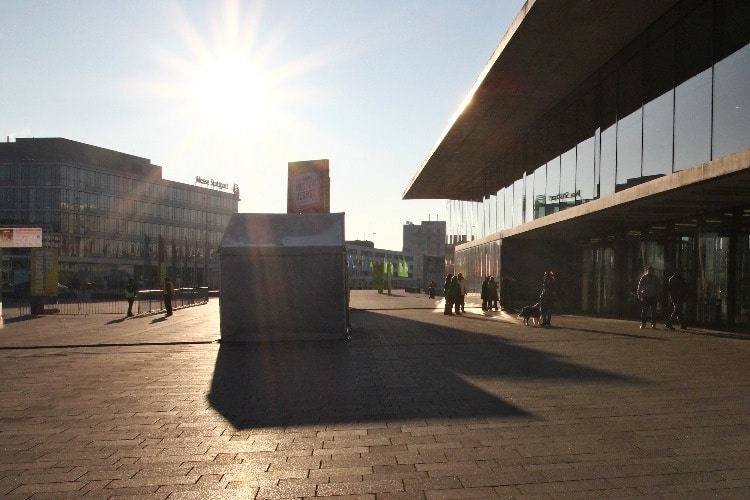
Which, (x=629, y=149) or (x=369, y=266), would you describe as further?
(x=369, y=266)

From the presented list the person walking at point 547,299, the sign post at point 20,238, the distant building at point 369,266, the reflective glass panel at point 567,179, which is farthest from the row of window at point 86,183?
the person walking at point 547,299

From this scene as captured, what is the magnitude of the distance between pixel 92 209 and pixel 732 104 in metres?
79.8

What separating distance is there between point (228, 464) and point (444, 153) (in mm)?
27291

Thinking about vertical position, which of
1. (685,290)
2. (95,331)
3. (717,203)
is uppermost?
(717,203)

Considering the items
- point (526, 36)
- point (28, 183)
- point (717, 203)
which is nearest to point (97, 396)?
point (526, 36)

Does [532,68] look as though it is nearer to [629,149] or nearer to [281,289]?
[629,149]

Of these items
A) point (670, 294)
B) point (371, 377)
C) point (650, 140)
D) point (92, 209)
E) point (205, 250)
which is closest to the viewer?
point (371, 377)

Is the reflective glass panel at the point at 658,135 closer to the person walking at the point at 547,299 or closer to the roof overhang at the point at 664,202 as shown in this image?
the roof overhang at the point at 664,202

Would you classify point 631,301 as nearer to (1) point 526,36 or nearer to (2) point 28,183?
(1) point 526,36

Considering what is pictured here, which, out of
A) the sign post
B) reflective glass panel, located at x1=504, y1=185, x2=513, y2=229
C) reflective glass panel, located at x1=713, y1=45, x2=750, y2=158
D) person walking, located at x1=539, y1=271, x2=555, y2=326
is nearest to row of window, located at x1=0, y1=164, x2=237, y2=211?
the sign post

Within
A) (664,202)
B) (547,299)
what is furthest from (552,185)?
(664,202)

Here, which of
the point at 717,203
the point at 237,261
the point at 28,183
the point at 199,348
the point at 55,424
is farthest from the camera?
the point at 28,183

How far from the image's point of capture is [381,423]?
6930 mm

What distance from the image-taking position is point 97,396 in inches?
343
